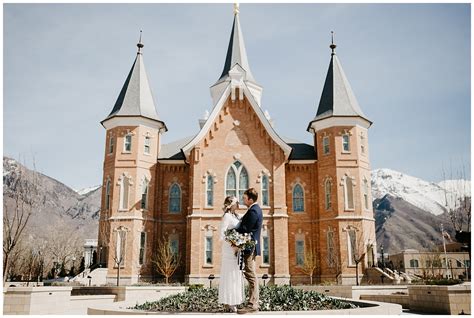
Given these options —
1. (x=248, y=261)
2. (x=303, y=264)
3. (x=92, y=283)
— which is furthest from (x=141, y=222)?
(x=248, y=261)

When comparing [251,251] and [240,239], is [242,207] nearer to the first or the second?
[251,251]

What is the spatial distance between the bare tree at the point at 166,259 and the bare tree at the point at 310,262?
7865 mm

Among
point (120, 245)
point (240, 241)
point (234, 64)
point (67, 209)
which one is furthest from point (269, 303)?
point (67, 209)

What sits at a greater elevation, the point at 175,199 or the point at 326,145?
the point at 326,145

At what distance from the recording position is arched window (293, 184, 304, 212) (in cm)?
2758

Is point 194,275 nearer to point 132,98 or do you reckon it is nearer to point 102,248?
point 102,248

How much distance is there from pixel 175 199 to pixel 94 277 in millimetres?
6949

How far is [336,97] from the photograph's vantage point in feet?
93.9

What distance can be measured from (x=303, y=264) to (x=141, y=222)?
10481 mm

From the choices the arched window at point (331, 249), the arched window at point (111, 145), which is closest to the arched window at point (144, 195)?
the arched window at point (111, 145)

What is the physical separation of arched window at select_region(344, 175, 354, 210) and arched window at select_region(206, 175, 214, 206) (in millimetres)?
8379

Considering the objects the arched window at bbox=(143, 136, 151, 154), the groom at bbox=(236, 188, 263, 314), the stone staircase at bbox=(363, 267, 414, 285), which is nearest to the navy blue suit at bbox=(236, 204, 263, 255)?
the groom at bbox=(236, 188, 263, 314)

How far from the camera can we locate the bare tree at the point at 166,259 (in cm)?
2503

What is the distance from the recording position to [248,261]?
801 centimetres
